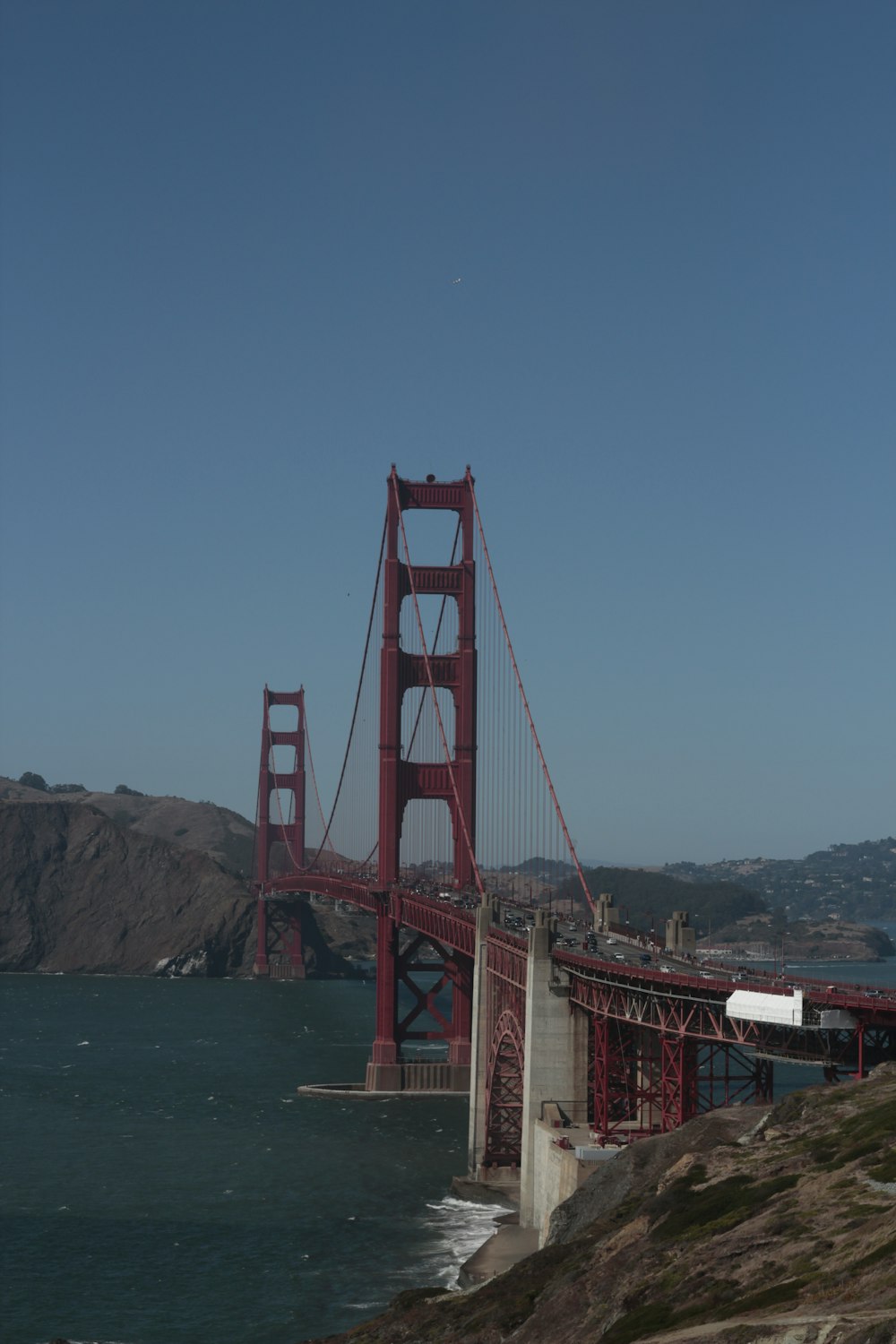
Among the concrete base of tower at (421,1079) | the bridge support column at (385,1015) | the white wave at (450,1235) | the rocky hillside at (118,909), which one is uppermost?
the rocky hillside at (118,909)

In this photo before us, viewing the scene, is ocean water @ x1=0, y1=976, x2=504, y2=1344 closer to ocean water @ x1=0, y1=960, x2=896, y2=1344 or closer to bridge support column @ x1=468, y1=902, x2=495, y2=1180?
ocean water @ x1=0, y1=960, x2=896, y2=1344

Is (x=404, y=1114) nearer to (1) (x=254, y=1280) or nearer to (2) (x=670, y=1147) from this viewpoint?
(1) (x=254, y=1280)

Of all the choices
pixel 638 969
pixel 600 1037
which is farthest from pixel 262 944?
pixel 638 969

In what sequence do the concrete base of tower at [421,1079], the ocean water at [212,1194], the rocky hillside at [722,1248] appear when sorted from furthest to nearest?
1. the concrete base of tower at [421,1079]
2. the ocean water at [212,1194]
3. the rocky hillside at [722,1248]

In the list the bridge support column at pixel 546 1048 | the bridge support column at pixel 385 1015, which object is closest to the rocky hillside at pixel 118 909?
the bridge support column at pixel 385 1015

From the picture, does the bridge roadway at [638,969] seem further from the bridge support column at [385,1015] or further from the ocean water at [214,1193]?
the ocean water at [214,1193]
